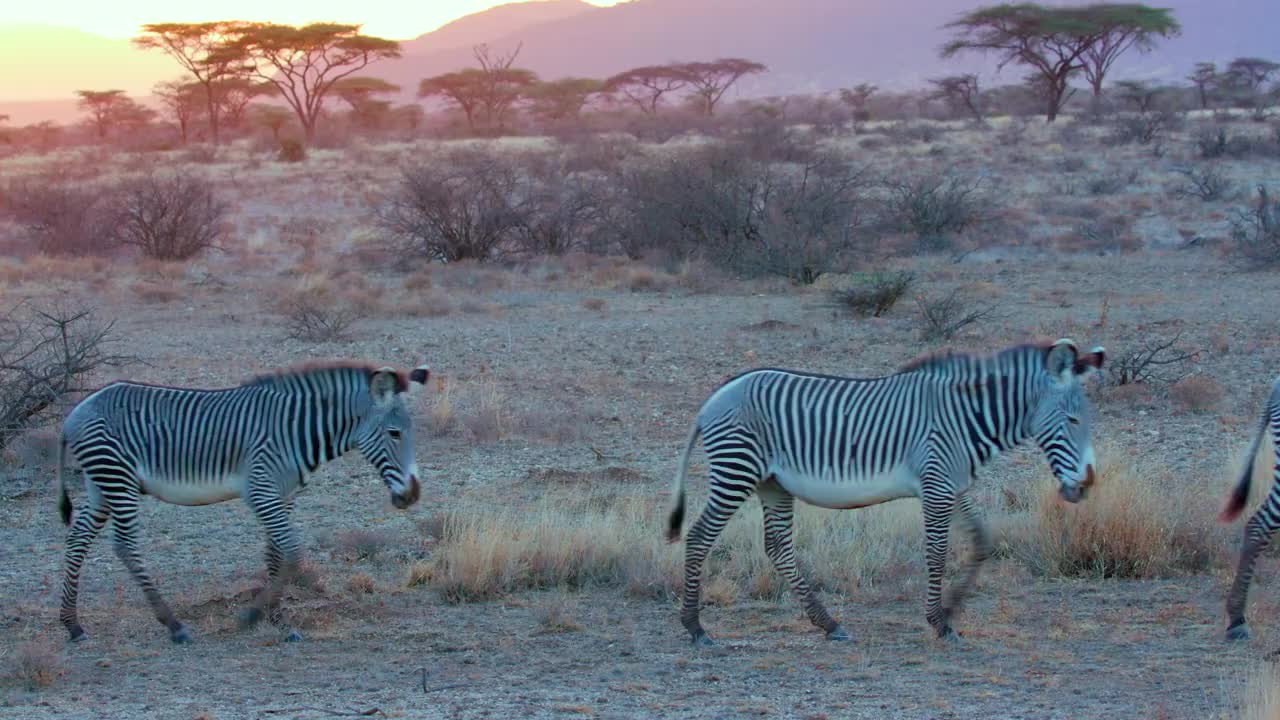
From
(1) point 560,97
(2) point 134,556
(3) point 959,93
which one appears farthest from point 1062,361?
(1) point 560,97

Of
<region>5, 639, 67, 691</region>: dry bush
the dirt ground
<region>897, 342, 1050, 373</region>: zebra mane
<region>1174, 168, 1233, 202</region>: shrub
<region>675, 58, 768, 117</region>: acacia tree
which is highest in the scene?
<region>675, 58, 768, 117</region>: acacia tree

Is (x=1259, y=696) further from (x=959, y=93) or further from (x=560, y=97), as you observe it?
(x=560, y=97)

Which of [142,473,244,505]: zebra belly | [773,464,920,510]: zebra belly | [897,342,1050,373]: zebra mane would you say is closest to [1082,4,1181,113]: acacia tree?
[897,342,1050,373]: zebra mane

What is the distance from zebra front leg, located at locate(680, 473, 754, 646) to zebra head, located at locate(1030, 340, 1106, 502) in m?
1.44

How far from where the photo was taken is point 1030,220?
85.1 feet

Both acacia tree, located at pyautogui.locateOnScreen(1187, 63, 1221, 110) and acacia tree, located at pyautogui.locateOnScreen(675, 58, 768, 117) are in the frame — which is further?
acacia tree, located at pyautogui.locateOnScreen(675, 58, 768, 117)

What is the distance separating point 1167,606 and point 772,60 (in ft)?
612

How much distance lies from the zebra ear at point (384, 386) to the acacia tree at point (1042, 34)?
50.6 metres

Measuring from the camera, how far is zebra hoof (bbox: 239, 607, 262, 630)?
6.73 metres

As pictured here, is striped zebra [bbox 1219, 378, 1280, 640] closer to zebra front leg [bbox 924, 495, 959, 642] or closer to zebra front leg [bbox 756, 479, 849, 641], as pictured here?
zebra front leg [bbox 924, 495, 959, 642]

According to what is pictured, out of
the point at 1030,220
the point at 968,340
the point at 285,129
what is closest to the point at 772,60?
the point at 285,129

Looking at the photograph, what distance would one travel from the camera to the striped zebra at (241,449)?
666 centimetres

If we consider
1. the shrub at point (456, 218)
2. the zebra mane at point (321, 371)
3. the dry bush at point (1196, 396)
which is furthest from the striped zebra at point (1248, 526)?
the shrub at point (456, 218)

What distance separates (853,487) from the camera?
6.46 metres
